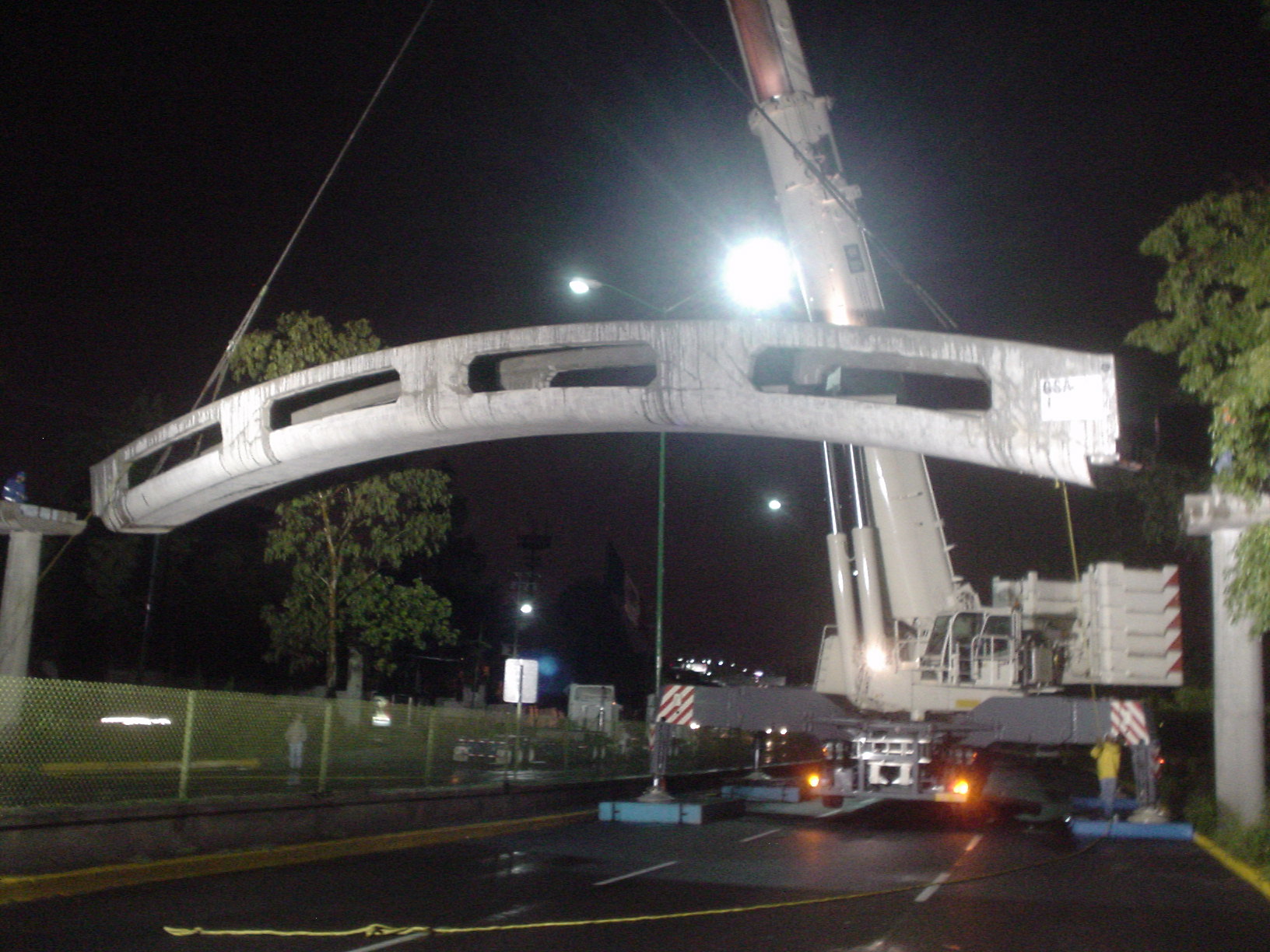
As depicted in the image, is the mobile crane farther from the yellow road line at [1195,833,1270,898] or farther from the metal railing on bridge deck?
the metal railing on bridge deck

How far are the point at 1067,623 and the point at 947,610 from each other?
2025 mm

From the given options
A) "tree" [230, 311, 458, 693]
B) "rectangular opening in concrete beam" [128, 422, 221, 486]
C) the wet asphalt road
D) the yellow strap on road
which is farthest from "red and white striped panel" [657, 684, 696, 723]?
the yellow strap on road

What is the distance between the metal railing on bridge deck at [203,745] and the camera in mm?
12227

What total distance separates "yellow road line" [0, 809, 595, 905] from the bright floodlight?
8.66m

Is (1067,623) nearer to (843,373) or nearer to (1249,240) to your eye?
(843,373)

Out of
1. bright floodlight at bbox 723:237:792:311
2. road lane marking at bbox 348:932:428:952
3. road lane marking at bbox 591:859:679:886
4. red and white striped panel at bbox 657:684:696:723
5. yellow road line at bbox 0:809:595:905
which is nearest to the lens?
road lane marking at bbox 348:932:428:952

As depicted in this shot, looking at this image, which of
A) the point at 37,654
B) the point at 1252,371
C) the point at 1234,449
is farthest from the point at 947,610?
the point at 37,654

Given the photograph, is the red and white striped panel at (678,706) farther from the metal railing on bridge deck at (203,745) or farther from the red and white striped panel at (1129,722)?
the red and white striped panel at (1129,722)

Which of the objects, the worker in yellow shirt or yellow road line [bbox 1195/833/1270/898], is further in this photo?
the worker in yellow shirt

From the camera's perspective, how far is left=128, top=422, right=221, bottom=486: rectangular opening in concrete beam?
17766 mm

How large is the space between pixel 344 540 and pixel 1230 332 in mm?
16073

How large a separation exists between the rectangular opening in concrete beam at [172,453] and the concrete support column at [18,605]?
1.93 m

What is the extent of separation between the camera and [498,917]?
10.1 metres

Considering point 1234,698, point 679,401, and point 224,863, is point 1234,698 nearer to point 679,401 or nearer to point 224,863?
point 679,401
